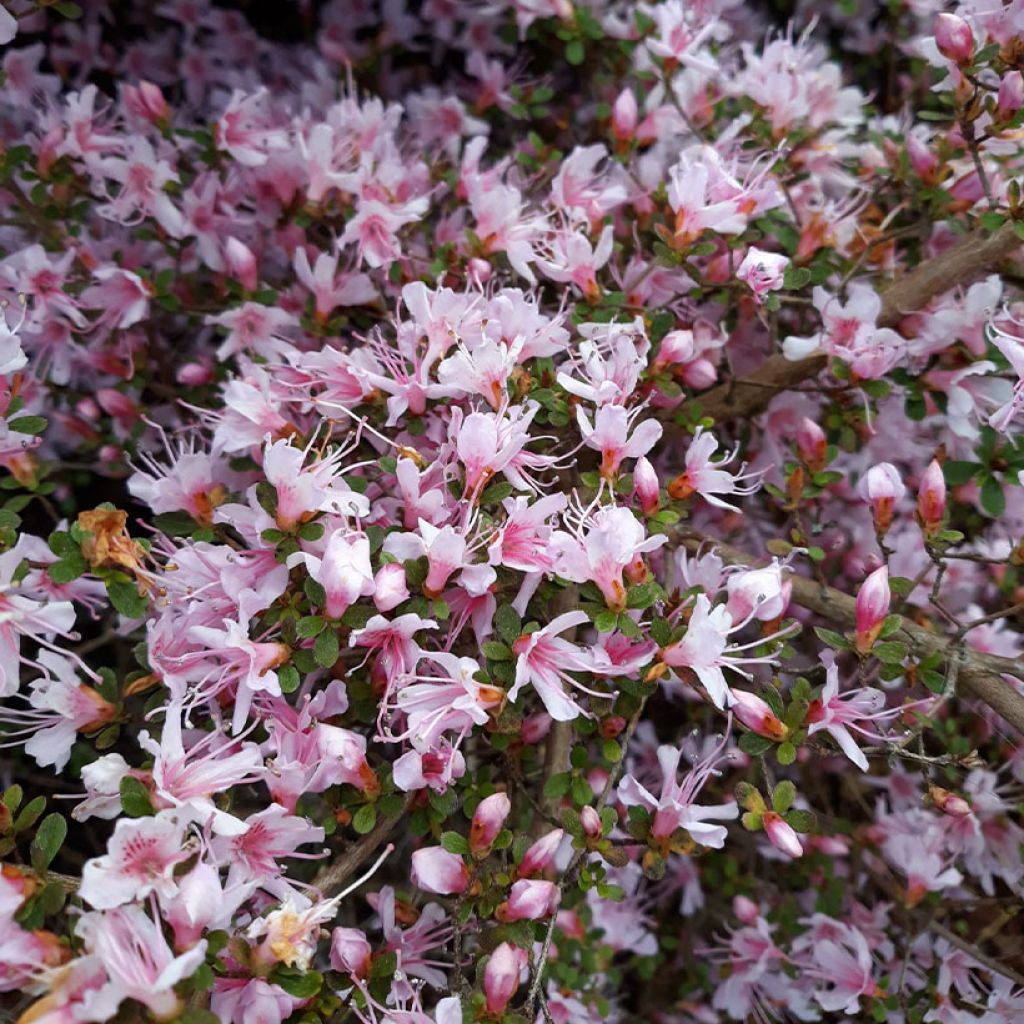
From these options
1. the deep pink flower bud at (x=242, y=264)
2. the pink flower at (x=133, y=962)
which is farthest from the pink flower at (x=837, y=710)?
the deep pink flower bud at (x=242, y=264)

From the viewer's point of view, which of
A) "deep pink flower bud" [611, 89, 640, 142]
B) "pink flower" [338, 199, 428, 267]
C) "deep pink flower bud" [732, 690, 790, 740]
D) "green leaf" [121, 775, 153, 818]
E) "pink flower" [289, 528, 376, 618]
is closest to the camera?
"green leaf" [121, 775, 153, 818]

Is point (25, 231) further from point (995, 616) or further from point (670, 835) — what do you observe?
point (995, 616)

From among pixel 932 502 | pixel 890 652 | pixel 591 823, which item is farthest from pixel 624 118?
pixel 591 823

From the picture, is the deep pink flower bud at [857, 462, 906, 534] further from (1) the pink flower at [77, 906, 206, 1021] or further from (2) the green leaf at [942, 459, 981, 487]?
(1) the pink flower at [77, 906, 206, 1021]

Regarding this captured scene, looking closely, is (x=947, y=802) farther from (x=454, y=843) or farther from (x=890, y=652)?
(x=454, y=843)

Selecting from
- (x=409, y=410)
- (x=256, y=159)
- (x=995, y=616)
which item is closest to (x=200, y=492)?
(x=409, y=410)

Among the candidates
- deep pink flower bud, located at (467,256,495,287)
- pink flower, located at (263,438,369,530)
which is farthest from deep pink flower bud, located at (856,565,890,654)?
deep pink flower bud, located at (467,256,495,287)
